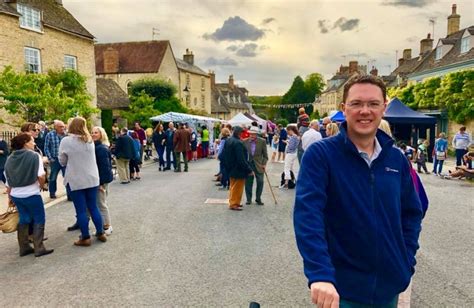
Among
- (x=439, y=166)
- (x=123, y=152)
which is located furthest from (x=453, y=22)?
(x=123, y=152)

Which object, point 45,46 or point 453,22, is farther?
point 453,22

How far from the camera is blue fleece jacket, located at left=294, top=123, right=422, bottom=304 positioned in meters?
1.88

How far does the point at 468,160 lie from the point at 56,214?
44.4 feet

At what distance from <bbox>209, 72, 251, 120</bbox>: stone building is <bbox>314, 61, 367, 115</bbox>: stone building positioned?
15.8m

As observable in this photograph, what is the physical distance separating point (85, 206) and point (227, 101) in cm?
6514

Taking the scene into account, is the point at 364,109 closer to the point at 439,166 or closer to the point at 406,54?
the point at 439,166

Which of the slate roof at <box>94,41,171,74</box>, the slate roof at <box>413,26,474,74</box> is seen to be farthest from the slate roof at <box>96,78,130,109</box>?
the slate roof at <box>413,26,474,74</box>

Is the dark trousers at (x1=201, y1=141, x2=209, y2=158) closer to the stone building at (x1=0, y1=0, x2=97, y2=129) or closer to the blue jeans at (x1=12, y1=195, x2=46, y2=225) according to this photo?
the stone building at (x1=0, y1=0, x2=97, y2=129)

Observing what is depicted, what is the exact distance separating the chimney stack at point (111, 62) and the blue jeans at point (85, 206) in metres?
38.1

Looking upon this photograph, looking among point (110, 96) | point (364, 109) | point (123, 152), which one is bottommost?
point (123, 152)

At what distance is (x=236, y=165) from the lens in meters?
8.39

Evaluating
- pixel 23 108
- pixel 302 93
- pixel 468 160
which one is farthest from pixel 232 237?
pixel 302 93

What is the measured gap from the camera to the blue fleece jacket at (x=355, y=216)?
1883 millimetres

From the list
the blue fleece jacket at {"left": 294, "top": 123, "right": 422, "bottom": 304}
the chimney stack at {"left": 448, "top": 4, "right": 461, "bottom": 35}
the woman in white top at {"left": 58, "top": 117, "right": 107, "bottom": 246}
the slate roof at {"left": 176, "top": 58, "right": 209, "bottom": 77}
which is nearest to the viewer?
A: the blue fleece jacket at {"left": 294, "top": 123, "right": 422, "bottom": 304}
